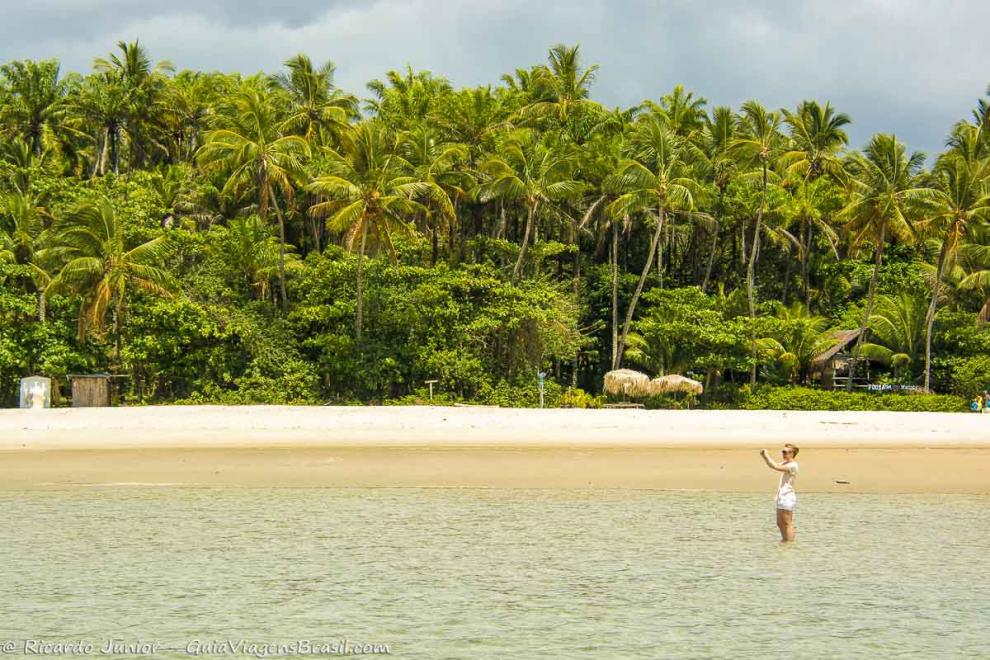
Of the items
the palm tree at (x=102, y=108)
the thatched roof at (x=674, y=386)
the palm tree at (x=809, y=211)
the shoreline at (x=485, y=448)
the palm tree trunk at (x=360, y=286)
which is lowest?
the shoreline at (x=485, y=448)

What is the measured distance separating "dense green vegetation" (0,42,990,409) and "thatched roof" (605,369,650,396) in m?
1.88

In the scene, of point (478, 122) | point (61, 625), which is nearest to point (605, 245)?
point (478, 122)

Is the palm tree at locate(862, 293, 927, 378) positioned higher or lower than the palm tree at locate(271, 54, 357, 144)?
lower

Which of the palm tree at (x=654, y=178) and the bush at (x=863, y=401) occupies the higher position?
the palm tree at (x=654, y=178)

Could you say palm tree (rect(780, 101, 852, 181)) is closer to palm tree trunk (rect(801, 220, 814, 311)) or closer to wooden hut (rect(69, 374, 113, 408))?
palm tree trunk (rect(801, 220, 814, 311))

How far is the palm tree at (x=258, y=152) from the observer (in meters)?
34.7

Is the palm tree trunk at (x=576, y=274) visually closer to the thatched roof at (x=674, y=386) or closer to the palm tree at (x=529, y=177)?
the palm tree at (x=529, y=177)

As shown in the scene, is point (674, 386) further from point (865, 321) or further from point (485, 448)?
point (485, 448)

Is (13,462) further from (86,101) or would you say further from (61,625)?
(86,101)

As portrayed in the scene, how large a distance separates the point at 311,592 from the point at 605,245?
36.9 metres

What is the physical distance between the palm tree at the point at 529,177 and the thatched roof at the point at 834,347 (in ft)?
38.2

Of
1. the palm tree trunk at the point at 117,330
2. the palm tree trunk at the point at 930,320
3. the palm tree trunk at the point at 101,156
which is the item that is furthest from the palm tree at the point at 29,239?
the palm tree trunk at the point at 930,320

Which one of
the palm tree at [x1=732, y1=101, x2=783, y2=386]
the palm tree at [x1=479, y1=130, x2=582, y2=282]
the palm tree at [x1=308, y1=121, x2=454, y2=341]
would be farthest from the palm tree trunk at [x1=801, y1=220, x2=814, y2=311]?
the palm tree at [x1=308, y1=121, x2=454, y2=341]

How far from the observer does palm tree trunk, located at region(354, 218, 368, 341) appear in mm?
33256
